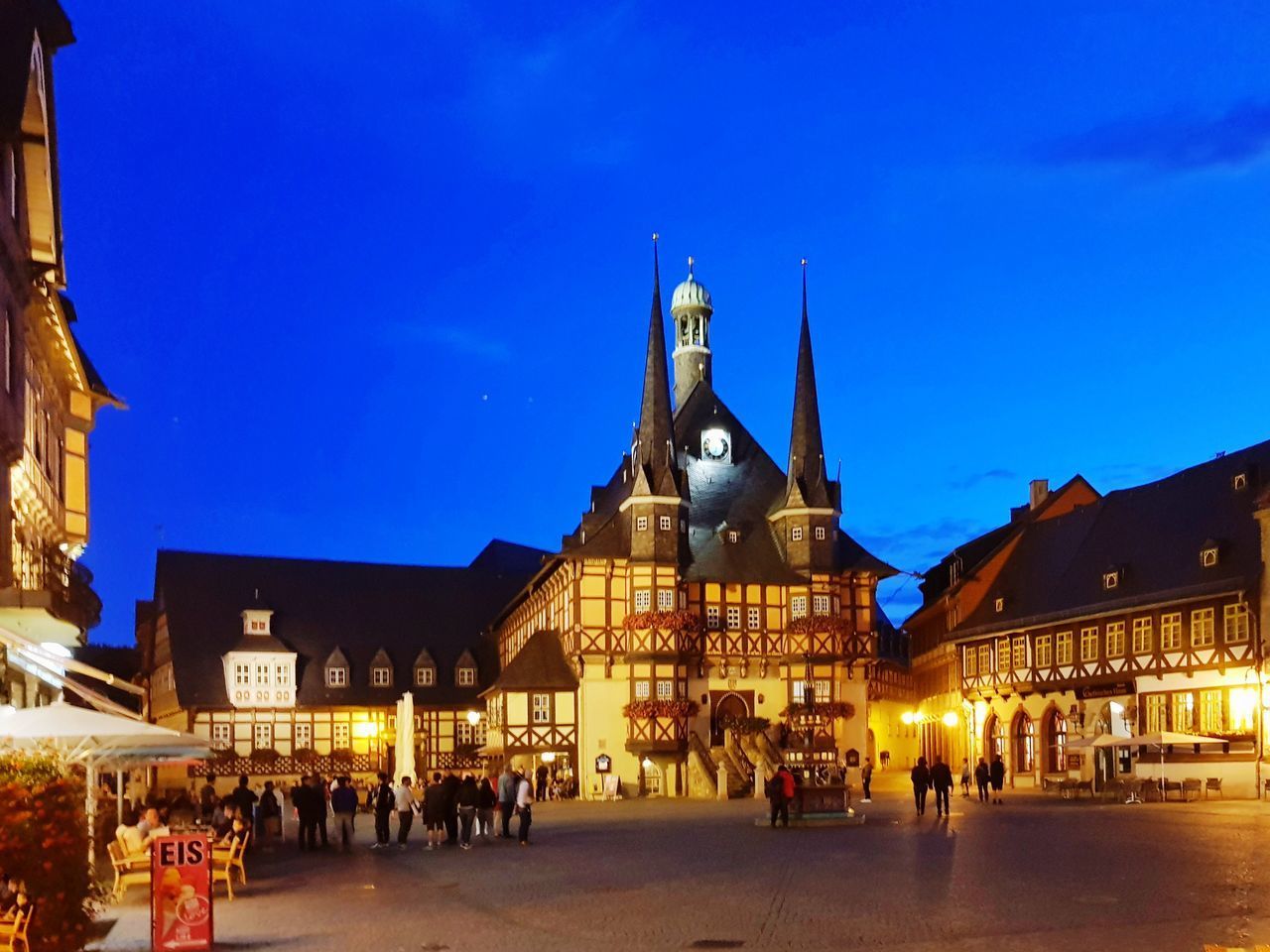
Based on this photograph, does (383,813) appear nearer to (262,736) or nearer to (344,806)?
(344,806)

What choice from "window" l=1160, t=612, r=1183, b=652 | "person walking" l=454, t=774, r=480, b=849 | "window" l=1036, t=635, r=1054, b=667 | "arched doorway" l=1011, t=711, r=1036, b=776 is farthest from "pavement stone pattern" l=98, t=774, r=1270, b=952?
"arched doorway" l=1011, t=711, r=1036, b=776

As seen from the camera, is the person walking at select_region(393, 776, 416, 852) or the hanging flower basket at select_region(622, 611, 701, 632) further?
the hanging flower basket at select_region(622, 611, 701, 632)

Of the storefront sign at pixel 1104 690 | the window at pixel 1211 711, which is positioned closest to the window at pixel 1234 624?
the window at pixel 1211 711

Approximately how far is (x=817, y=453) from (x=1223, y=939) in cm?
4600

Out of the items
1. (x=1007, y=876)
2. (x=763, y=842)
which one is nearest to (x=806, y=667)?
(x=763, y=842)

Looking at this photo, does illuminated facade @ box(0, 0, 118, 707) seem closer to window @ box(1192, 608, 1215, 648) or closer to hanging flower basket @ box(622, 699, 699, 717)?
hanging flower basket @ box(622, 699, 699, 717)

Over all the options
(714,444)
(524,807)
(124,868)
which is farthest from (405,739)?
(124,868)

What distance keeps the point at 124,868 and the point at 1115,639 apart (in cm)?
3535

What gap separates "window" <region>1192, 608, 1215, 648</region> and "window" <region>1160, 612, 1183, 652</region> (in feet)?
1.81

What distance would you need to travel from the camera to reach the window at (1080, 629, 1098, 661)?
49.2 metres

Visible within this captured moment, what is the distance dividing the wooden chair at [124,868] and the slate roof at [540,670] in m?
34.1

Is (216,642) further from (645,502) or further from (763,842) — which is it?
(763,842)

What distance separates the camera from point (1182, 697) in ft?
147

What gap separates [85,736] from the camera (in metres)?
19.9
